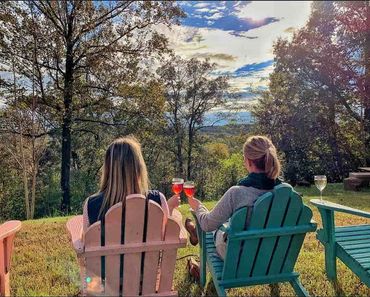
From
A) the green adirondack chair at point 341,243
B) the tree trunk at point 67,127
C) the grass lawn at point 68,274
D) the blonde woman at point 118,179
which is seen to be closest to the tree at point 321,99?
the tree trunk at point 67,127

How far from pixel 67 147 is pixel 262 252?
514 inches

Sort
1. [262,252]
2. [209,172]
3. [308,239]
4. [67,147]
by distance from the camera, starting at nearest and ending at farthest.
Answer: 1. [262,252]
2. [308,239]
3. [67,147]
4. [209,172]

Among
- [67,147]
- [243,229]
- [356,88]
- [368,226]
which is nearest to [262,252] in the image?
[243,229]

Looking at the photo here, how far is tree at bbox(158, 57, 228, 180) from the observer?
25.9 metres

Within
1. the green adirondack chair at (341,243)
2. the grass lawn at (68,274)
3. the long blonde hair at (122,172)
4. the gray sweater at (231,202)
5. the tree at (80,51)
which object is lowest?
the grass lawn at (68,274)

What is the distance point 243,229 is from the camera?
2.66 metres

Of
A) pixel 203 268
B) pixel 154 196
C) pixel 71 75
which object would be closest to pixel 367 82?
pixel 71 75

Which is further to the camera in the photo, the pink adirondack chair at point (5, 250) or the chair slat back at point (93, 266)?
the pink adirondack chair at point (5, 250)

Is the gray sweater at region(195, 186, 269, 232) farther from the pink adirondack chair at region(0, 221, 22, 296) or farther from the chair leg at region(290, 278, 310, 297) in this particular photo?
the pink adirondack chair at region(0, 221, 22, 296)

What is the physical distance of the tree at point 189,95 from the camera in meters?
25.9

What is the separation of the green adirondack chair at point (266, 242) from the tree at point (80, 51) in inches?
465

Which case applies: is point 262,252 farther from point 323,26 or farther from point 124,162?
point 323,26

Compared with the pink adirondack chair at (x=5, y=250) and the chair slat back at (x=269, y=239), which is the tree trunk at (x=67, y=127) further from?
the chair slat back at (x=269, y=239)

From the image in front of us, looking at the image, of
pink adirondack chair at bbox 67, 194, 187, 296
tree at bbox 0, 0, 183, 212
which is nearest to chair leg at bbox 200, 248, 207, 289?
pink adirondack chair at bbox 67, 194, 187, 296
